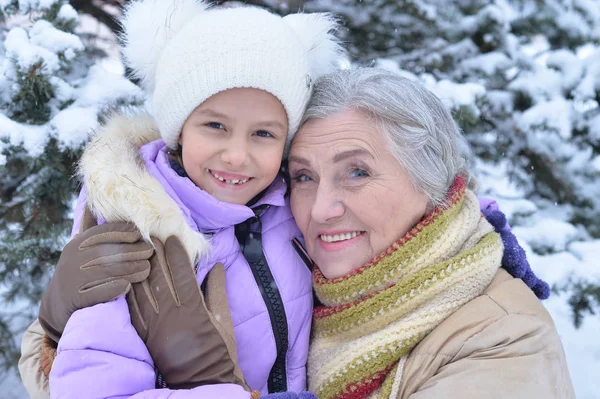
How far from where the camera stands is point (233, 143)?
72.1 inches

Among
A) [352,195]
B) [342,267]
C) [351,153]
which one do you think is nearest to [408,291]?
[342,267]

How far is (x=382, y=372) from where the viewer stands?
5.72 ft

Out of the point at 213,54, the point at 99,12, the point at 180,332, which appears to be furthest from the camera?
the point at 99,12

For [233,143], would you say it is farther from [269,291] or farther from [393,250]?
[393,250]

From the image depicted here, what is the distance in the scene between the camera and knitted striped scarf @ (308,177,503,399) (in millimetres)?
1725

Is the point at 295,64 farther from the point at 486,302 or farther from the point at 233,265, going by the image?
the point at 486,302

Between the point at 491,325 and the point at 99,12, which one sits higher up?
the point at 99,12

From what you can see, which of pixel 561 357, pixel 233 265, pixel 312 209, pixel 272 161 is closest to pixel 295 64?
pixel 272 161

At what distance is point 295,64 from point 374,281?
85 centimetres

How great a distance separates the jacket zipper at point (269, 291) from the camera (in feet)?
5.94

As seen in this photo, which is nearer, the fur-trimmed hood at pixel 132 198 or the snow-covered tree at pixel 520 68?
the fur-trimmed hood at pixel 132 198

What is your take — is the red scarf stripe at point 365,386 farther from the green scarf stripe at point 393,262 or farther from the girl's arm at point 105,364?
the girl's arm at point 105,364

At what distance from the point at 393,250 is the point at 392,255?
0.09 ft

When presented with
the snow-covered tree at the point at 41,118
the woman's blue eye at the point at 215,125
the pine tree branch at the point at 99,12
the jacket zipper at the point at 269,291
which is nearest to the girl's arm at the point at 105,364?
the jacket zipper at the point at 269,291
